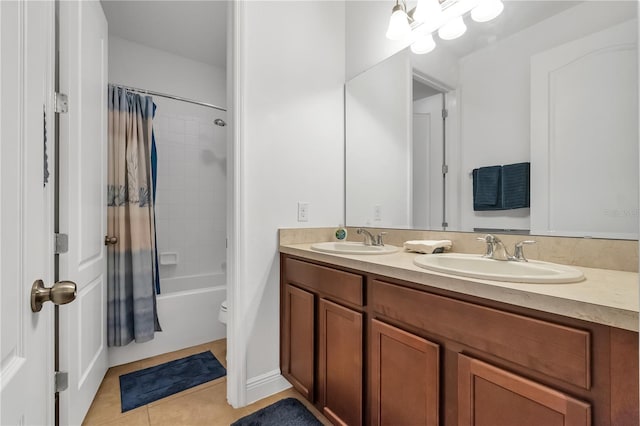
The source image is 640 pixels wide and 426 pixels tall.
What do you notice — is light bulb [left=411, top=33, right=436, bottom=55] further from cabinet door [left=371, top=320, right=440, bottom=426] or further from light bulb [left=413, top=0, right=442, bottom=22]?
cabinet door [left=371, top=320, right=440, bottom=426]

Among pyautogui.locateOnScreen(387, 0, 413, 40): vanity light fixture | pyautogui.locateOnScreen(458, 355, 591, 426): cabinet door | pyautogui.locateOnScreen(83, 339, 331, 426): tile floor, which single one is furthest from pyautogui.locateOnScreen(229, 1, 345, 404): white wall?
pyautogui.locateOnScreen(458, 355, 591, 426): cabinet door

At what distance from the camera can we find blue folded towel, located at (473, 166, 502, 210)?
1.31 meters

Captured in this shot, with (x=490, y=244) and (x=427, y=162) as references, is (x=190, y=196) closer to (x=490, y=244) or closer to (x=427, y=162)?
(x=427, y=162)

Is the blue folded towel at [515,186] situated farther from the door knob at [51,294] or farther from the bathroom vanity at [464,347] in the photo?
the door knob at [51,294]

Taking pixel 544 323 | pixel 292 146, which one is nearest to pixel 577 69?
pixel 544 323

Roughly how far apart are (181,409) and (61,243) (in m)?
1.04

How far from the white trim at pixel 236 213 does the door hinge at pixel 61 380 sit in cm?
69

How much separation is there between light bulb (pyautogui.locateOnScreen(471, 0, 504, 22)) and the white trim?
1.18 m

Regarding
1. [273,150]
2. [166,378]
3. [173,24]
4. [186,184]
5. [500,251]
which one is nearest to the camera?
[500,251]

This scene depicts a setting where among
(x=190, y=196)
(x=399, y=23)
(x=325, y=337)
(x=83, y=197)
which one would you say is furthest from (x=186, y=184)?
(x=399, y=23)

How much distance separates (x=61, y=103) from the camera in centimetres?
119

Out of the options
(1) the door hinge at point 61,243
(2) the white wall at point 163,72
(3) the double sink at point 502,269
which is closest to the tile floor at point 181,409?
(1) the door hinge at point 61,243

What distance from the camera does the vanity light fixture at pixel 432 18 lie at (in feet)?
4.42

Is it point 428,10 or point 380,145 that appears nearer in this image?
point 428,10
